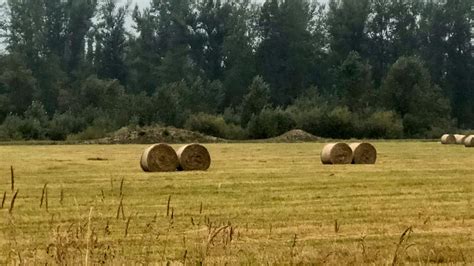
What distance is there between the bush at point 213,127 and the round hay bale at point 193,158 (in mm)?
34752

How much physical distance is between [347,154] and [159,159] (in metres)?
5.89

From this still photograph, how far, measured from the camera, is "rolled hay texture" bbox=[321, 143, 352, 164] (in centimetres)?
2255

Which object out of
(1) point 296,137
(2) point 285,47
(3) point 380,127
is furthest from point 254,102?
(2) point 285,47

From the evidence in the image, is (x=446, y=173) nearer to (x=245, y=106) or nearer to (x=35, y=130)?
(x=35, y=130)

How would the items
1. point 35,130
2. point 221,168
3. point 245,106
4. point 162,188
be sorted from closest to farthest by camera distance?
point 162,188
point 221,168
point 35,130
point 245,106

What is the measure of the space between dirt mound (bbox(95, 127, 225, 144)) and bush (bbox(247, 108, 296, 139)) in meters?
7.32

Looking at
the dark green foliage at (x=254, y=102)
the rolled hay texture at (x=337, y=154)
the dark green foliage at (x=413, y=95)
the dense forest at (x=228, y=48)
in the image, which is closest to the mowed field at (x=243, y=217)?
the rolled hay texture at (x=337, y=154)

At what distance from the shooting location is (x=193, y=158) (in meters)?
20.4

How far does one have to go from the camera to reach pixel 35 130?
175ft

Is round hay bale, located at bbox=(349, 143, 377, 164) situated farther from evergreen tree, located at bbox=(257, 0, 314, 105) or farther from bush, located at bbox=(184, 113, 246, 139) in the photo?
evergreen tree, located at bbox=(257, 0, 314, 105)

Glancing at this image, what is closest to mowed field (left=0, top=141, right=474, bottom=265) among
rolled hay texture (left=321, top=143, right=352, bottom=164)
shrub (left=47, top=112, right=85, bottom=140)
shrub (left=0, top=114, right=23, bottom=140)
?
rolled hay texture (left=321, top=143, right=352, bottom=164)

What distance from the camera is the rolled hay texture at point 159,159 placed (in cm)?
1952

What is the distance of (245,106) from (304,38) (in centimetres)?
2357

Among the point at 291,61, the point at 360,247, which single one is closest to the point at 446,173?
the point at 360,247
